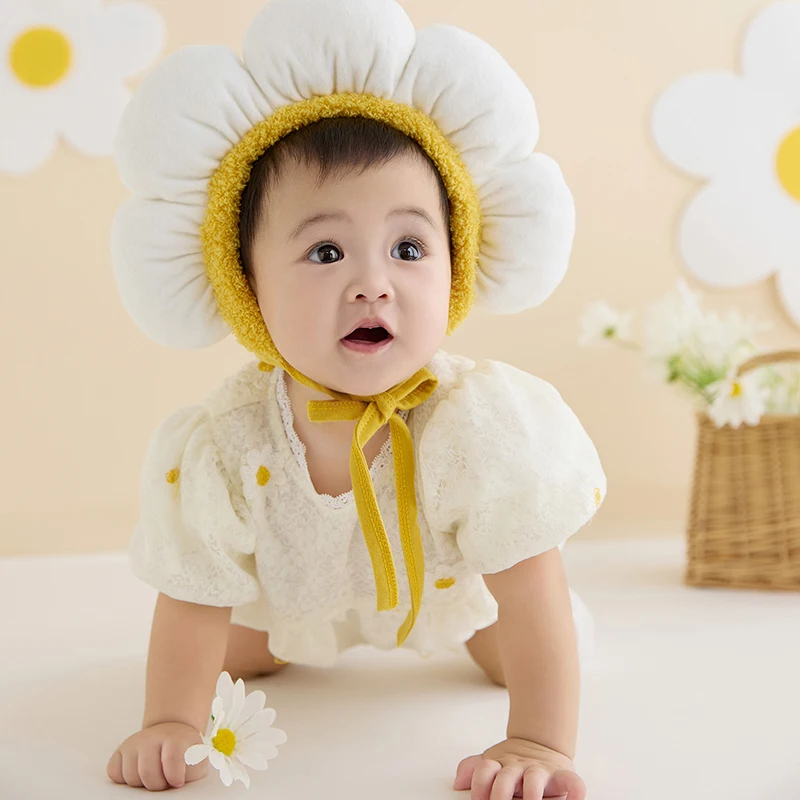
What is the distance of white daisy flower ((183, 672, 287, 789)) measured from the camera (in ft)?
2.84

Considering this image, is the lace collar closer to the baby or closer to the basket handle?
the baby

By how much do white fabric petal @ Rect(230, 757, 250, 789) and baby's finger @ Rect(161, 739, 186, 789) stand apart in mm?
50

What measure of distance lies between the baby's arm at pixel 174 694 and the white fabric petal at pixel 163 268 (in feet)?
0.92

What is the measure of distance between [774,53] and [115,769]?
5.58ft

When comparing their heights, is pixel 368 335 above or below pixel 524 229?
below

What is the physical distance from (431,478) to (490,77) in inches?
15.3

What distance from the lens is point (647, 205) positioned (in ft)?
6.26

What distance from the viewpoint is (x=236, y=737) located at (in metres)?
0.90

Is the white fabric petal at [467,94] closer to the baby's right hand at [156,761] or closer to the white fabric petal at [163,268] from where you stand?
the white fabric petal at [163,268]

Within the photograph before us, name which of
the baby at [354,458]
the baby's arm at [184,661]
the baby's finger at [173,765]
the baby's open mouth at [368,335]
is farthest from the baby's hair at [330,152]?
the baby's finger at [173,765]

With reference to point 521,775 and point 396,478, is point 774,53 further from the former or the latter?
point 521,775

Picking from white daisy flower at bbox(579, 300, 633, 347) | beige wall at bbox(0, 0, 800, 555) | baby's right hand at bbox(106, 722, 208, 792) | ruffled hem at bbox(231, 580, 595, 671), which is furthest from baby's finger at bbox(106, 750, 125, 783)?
white daisy flower at bbox(579, 300, 633, 347)

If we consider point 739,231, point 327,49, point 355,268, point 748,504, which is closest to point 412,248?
point 355,268

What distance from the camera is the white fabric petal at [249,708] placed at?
91 cm
